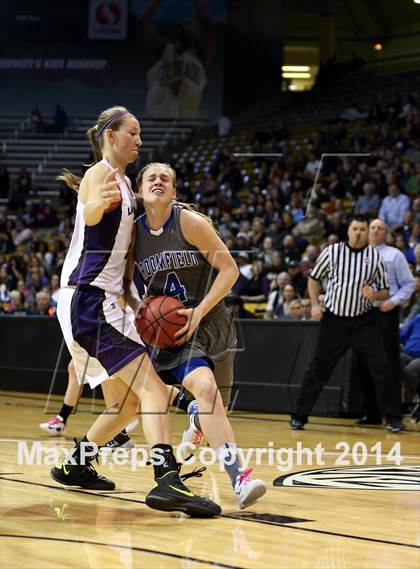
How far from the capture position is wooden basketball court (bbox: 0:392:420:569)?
365 centimetres

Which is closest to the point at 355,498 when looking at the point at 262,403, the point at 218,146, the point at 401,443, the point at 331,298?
the point at 401,443

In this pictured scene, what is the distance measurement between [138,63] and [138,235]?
26023mm

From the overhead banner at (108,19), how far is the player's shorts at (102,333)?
26590mm

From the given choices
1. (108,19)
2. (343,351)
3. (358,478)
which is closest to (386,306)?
(343,351)

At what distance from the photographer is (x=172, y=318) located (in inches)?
186

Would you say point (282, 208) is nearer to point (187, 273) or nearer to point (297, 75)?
point (187, 273)

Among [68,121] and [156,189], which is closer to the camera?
[156,189]

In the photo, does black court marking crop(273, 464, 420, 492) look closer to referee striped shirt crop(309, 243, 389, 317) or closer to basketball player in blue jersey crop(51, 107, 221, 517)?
basketball player in blue jersey crop(51, 107, 221, 517)

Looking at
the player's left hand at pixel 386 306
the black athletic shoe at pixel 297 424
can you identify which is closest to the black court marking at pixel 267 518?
the black athletic shoe at pixel 297 424

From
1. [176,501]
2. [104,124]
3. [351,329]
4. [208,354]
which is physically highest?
[104,124]

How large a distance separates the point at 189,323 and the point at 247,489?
793 millimetres

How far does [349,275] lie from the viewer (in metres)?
9.27

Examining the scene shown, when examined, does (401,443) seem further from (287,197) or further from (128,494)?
(287,197)

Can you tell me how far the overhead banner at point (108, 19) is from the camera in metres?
30.2
